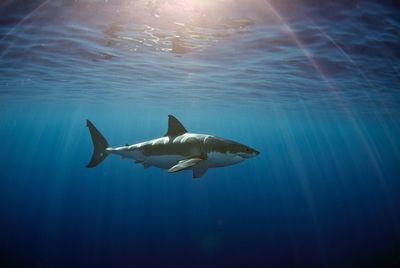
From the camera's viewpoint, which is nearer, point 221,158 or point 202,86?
point 221,158

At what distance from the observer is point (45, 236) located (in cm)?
2181

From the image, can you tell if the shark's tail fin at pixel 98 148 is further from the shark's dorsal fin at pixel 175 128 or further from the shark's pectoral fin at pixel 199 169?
the shark's pectoral fin at pixel 199 169

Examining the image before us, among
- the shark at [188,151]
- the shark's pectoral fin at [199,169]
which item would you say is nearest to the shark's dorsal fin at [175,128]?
the shark at [188,151]

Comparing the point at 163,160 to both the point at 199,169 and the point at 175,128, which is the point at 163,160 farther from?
the point at 199,169

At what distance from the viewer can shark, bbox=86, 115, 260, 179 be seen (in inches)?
352

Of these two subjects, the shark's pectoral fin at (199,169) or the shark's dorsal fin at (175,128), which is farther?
the shark's dorsal fin at (175,128)

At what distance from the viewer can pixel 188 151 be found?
31.6 ft

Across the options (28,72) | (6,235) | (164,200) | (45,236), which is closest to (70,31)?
(28,72)

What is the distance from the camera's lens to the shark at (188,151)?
29.3 ft

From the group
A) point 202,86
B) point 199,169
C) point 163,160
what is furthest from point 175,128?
point 202,86

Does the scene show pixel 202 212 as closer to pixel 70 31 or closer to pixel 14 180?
pixel 70 31

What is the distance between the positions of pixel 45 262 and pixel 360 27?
21.1 metres

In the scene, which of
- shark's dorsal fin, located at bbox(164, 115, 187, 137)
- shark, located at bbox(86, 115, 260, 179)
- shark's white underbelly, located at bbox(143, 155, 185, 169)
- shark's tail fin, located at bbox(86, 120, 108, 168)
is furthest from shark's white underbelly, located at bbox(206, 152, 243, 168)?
shark's tail fin, located at bbox(86, 120, 108, 168)

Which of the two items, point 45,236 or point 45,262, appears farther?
point 45,236
